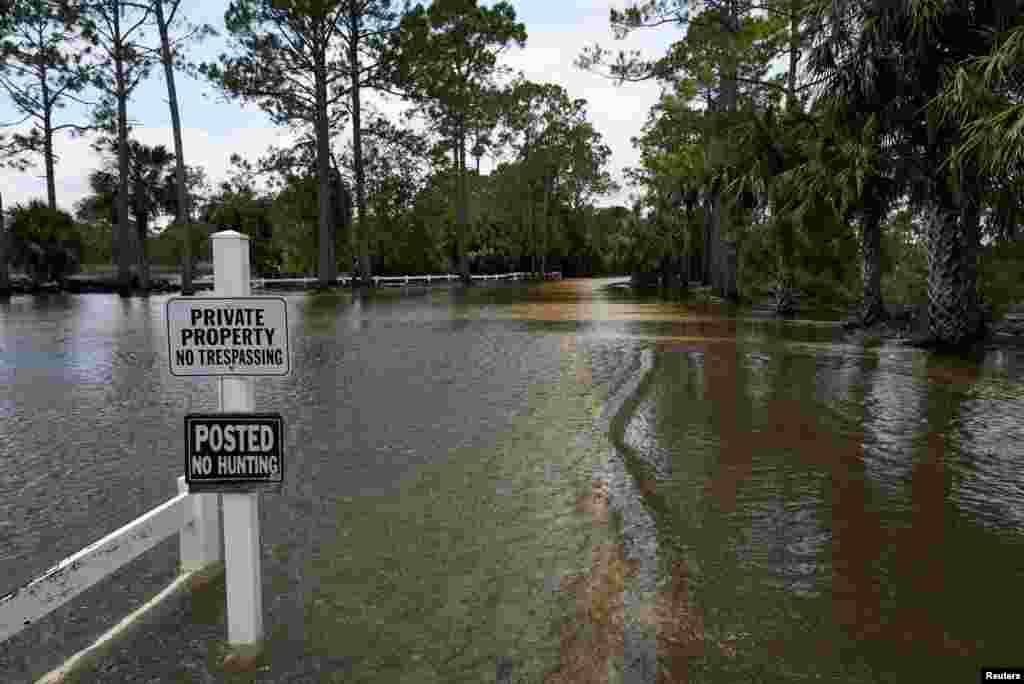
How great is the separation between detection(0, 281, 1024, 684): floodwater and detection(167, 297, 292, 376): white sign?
3.68 feet

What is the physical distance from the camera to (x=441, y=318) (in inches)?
789

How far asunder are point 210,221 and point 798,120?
163 ft

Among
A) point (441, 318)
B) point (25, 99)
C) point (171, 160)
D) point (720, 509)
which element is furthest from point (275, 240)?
point (720, 509)

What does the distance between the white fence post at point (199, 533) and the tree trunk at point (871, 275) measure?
16.6 metres

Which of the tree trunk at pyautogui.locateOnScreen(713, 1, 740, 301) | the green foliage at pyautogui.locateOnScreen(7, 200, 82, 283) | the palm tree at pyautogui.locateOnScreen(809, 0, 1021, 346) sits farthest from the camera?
the green foliage at pyautogui.locateOnScreen(7, 200, 82, 283)

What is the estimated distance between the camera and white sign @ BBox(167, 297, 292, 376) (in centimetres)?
289

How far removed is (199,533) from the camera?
147 inches

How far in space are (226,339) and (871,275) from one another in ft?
59.1

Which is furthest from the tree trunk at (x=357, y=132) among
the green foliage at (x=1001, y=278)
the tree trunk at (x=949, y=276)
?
the tree trunk at (x=949, y=276)

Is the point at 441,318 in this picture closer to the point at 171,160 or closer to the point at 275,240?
the point at 171,160

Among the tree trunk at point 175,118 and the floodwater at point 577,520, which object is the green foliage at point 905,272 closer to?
the floodwater at point 577,520

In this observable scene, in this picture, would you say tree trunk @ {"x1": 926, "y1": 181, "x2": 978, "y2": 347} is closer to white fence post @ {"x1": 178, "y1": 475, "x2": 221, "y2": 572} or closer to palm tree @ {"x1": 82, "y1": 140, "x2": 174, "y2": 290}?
white fence post @ {"x1": 178, "y1": 475, "x2": 221, "y2": 572}

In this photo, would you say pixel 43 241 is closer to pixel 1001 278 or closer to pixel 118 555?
pixel 1001 278

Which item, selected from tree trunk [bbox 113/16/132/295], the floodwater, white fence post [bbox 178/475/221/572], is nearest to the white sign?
white fence post [bbox 178/475/221/572]
